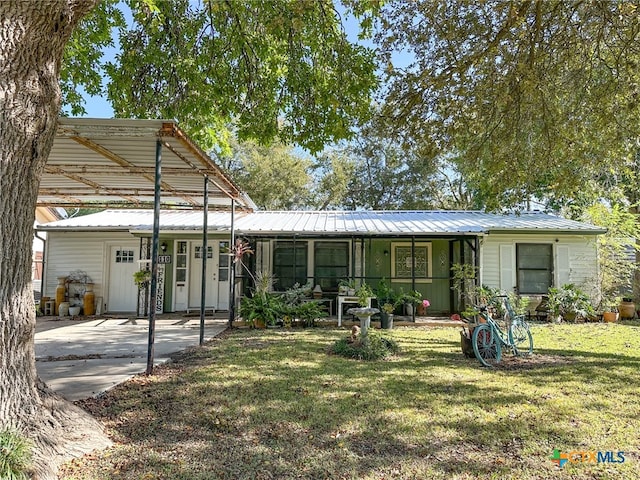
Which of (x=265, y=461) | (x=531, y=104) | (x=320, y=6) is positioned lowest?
(x=265, y=461)

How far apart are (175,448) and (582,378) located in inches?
200

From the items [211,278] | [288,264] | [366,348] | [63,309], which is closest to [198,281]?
[211,278]

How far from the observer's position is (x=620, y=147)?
7.33m

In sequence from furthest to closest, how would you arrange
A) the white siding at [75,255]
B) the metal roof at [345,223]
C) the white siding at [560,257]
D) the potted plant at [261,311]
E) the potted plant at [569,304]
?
the white siding at [75,255], the white siding at [560,257], the potted plant at [569,304], the metal roof at [345,223], the potted plant at [261,311]

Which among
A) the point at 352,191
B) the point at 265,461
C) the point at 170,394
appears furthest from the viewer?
the point at 352,191

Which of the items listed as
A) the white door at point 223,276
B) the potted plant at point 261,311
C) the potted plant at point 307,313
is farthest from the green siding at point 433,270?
the white door at point 223,276

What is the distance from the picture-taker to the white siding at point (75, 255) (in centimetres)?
1252

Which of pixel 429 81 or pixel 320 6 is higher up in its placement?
pixel 320 6

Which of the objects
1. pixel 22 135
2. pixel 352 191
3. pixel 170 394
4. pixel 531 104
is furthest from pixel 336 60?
pixel 352 191

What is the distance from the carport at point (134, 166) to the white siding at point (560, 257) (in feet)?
24.5

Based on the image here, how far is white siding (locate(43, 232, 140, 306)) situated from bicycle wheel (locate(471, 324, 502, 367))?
35.7ft

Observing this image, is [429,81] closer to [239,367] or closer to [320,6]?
[320,6]

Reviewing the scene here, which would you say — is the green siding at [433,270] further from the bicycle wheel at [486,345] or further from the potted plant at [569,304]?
the bicycle wheel at [486,345]

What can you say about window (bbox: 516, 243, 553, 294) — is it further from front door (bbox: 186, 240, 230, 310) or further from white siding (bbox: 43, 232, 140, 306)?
white siding (bbox: 43, 232, 140, 306)
